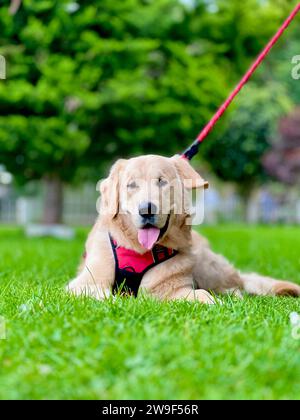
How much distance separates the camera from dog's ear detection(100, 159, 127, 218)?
349cm

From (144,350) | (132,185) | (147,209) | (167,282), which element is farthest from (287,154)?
(144,350)

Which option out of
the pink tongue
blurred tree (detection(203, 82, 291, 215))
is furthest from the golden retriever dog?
blurred tree (detection(203, 82, 291, 215))

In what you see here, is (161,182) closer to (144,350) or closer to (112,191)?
(112,191)

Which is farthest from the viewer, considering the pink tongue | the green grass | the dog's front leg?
the dog's front leg

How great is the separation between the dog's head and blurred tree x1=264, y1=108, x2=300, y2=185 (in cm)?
2243

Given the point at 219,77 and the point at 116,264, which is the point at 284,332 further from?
the point at 219,77

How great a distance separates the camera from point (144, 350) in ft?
7.30

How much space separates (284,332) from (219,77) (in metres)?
10.7

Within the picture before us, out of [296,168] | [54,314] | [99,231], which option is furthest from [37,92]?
[296,168]

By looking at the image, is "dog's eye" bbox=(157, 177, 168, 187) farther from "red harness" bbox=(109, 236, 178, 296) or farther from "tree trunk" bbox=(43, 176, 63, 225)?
"tree trunk" bbox=(43, 176, 63, 225)

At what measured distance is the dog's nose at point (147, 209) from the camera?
320 centimetres

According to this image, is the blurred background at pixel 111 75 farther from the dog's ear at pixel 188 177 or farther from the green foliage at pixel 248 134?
the green foliage at pixel 248 134

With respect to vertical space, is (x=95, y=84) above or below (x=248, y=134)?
above

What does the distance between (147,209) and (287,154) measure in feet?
76.5
